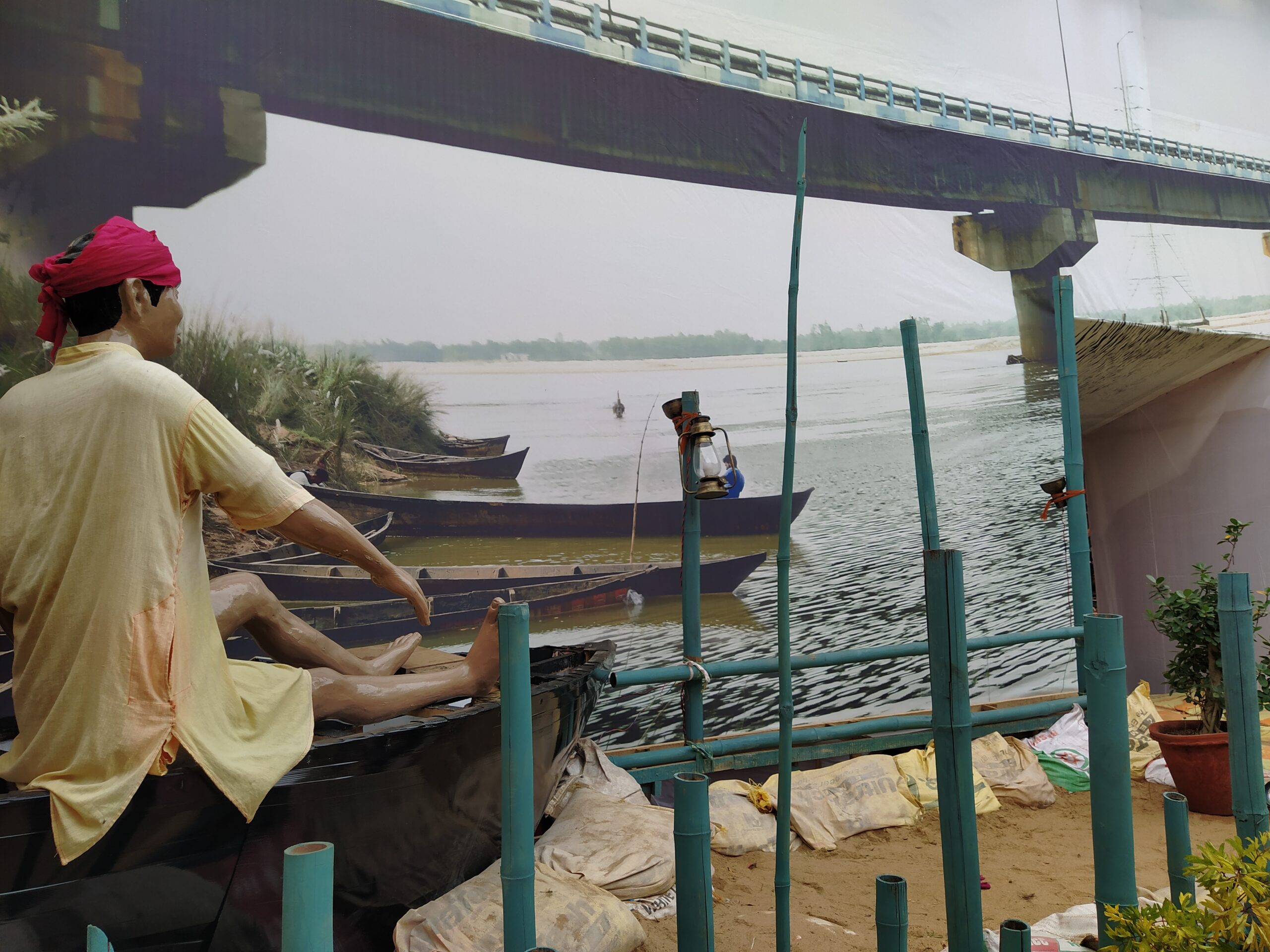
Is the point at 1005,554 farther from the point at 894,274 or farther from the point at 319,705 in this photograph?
the point at 319,705

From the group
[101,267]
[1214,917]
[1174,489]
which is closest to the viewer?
[1214,917]

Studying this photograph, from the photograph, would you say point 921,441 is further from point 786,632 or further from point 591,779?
point 591,779

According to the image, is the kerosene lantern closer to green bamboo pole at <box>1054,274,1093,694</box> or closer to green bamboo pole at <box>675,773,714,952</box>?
green bamboo pole at <box>675,773,714,952</box>

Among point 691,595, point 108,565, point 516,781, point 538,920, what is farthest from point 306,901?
point 691,595

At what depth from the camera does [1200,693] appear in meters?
3.35

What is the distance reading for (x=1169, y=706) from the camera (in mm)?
4941

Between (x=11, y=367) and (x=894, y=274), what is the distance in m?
3.74

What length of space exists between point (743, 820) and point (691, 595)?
33.7 inches


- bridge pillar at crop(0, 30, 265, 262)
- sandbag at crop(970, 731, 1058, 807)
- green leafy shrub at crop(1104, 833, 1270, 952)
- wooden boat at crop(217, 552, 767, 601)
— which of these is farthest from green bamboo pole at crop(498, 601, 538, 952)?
sandbag at crop(970, 731, 1058, 807)

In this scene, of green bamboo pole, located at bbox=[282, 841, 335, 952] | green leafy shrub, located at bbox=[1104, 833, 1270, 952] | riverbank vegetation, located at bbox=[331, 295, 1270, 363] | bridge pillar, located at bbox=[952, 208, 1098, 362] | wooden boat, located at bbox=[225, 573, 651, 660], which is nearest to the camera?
green bamboo pole, located at bbox=[282, 841, 335, 952]

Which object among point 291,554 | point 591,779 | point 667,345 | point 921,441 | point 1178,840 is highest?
point 667,345

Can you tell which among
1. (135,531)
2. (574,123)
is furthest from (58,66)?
(135,531)

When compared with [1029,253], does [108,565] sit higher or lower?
lower

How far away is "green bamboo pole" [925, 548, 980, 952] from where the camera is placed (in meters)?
1.15
